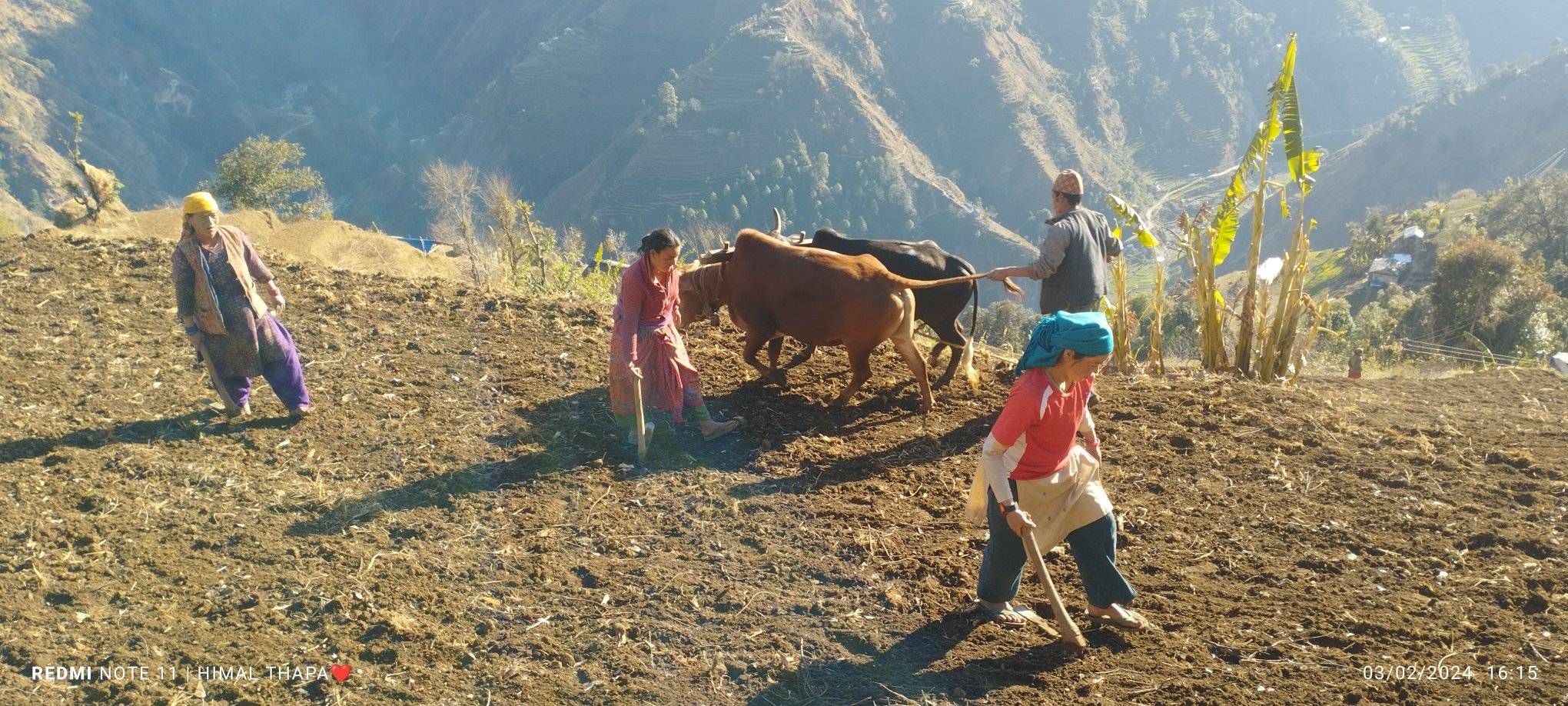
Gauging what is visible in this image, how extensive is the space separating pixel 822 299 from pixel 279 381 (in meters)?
3.74

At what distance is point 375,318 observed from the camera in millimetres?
8422

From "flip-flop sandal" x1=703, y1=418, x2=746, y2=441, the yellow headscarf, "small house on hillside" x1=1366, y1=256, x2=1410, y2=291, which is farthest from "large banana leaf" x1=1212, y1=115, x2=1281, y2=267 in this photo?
"small house on hillside" x1=1366, y1=256, x2=1410, y2=291

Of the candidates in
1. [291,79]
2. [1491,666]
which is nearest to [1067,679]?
[1491,666]

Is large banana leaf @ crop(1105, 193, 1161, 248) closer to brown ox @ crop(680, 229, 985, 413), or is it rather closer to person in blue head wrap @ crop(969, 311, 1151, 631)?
brown ox @ crop(680, 229, 985, 413)

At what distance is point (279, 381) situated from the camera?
639 cm

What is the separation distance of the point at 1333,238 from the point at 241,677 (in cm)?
8072

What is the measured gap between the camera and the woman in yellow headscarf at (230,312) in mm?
5863

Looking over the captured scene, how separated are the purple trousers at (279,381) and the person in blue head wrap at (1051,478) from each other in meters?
4.66

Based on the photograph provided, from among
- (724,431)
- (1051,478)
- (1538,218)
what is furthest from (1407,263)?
(1051,478)

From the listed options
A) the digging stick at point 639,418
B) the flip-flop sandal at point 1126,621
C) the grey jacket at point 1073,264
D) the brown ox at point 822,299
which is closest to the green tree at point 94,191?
the brown ox at point 822,299

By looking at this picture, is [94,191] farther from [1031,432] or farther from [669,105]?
[669,105]

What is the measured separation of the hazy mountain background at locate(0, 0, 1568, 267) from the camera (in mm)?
68500

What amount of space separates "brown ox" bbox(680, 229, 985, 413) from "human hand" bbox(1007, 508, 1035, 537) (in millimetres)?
3158

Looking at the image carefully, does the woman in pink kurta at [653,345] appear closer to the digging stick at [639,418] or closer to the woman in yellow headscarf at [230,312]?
the digging stick at [639,418]
